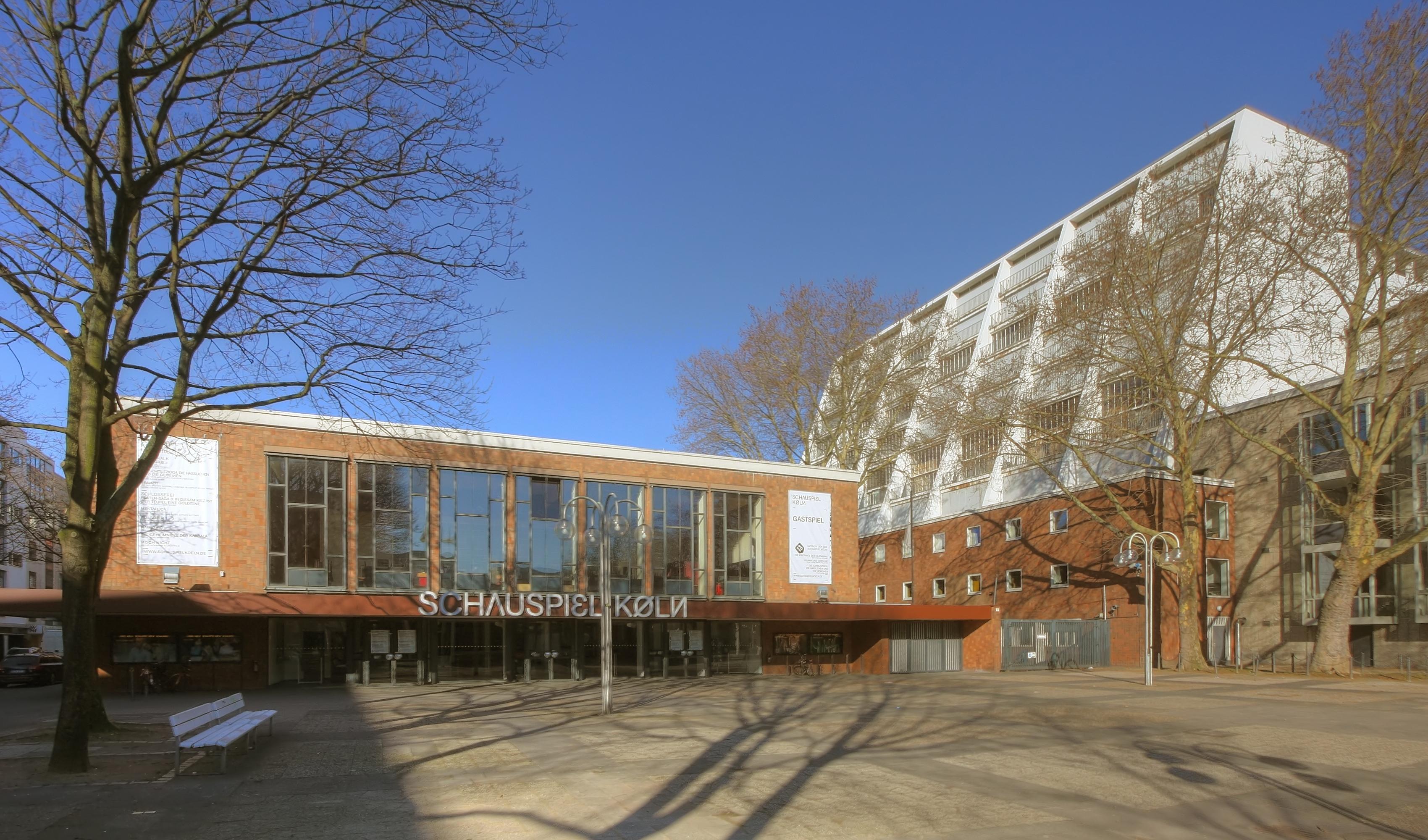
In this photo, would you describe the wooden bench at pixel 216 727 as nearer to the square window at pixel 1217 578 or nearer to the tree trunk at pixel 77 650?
the tree trunk at pixel 77 650

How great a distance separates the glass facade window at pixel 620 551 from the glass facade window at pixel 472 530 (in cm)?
288

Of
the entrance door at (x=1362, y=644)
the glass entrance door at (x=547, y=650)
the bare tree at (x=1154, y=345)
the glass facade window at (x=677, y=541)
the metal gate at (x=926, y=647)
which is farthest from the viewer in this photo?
the metal gate at (x=926, y=647)

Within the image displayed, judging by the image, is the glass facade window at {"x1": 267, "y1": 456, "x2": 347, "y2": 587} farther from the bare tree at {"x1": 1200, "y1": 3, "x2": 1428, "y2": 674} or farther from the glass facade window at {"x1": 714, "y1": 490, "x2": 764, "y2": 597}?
the bare tree at {"x1": 1200, "y1": 3, "x2": 1428, "y2": 674}

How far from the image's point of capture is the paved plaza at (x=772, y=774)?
9359 mm

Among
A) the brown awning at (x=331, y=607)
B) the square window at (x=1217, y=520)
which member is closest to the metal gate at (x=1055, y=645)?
the brown awning at (x=331, y=607)

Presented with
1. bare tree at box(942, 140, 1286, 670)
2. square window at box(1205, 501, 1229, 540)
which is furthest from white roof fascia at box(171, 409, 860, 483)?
square window at box(1205, 501, 1229, 540)

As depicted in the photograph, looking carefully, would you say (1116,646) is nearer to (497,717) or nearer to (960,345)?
(960,345)

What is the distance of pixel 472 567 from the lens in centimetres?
3020

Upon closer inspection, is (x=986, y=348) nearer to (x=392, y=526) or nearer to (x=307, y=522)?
(x=392, y=526)

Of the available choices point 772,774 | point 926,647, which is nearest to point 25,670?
point 926,647

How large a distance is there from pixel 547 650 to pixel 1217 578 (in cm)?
2566

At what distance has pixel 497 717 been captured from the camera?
19.4m

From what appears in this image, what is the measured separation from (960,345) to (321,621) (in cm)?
3402

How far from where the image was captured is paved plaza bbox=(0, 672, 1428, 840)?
30.7 feet
